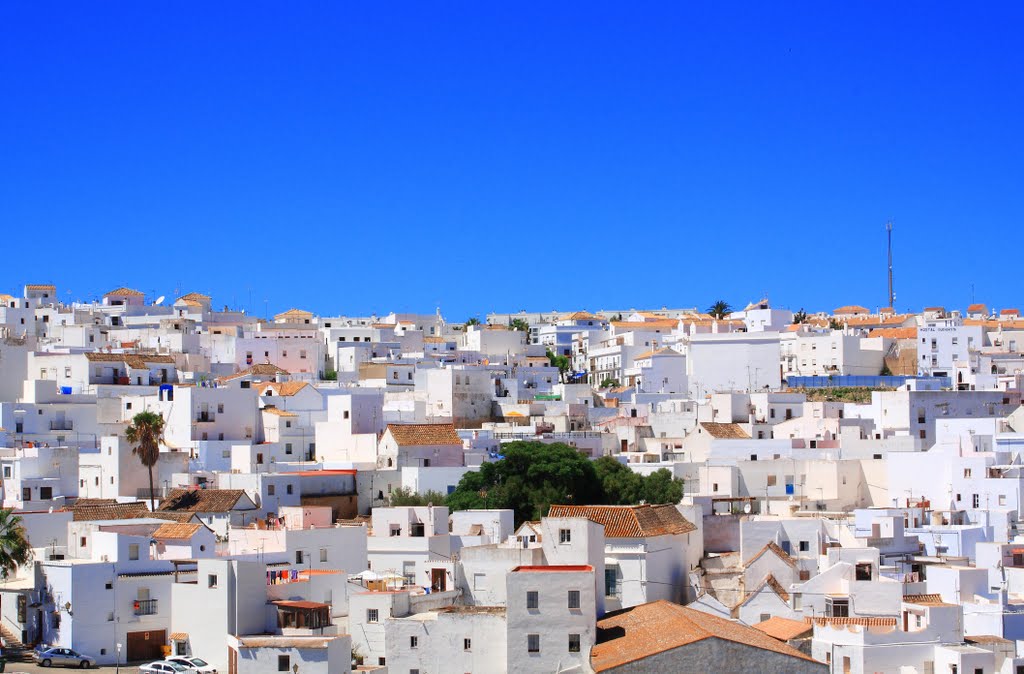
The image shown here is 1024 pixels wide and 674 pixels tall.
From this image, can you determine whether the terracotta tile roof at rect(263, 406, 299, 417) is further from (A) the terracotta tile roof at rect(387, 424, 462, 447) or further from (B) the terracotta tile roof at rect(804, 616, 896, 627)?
(B) the terracotta tile roof at rect(804, 616, 896, 627)

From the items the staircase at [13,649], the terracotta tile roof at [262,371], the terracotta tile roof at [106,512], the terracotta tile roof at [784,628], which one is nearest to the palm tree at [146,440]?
the terracotta tile roof at [106,512]

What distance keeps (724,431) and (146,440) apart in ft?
60.3

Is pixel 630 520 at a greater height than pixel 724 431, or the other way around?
pixel 724 431

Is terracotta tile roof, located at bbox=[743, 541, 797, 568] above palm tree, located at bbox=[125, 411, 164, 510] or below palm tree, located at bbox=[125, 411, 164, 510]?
below

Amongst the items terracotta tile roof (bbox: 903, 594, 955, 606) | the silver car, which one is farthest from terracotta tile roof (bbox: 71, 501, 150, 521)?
terracotta tile roof (bbox: 903, 594, 955, 606)

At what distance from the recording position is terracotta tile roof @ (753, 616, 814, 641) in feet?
90.9

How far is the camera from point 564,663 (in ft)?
85.0

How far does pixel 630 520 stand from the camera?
1241 inches

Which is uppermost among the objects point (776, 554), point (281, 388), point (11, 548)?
point (281, 388)

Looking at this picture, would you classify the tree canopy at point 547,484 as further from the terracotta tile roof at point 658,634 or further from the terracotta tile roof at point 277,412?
the terracotta tile roof at point 658,634

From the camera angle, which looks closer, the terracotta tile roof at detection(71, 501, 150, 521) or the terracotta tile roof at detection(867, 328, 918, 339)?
the terracotta tile roof at detection(71, 501, 150, 521)

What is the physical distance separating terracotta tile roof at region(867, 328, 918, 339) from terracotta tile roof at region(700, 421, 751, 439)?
84.0 feet

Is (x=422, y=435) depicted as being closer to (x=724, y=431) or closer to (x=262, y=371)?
(x=724, y=431)

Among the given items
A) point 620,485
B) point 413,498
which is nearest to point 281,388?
point 413,498
